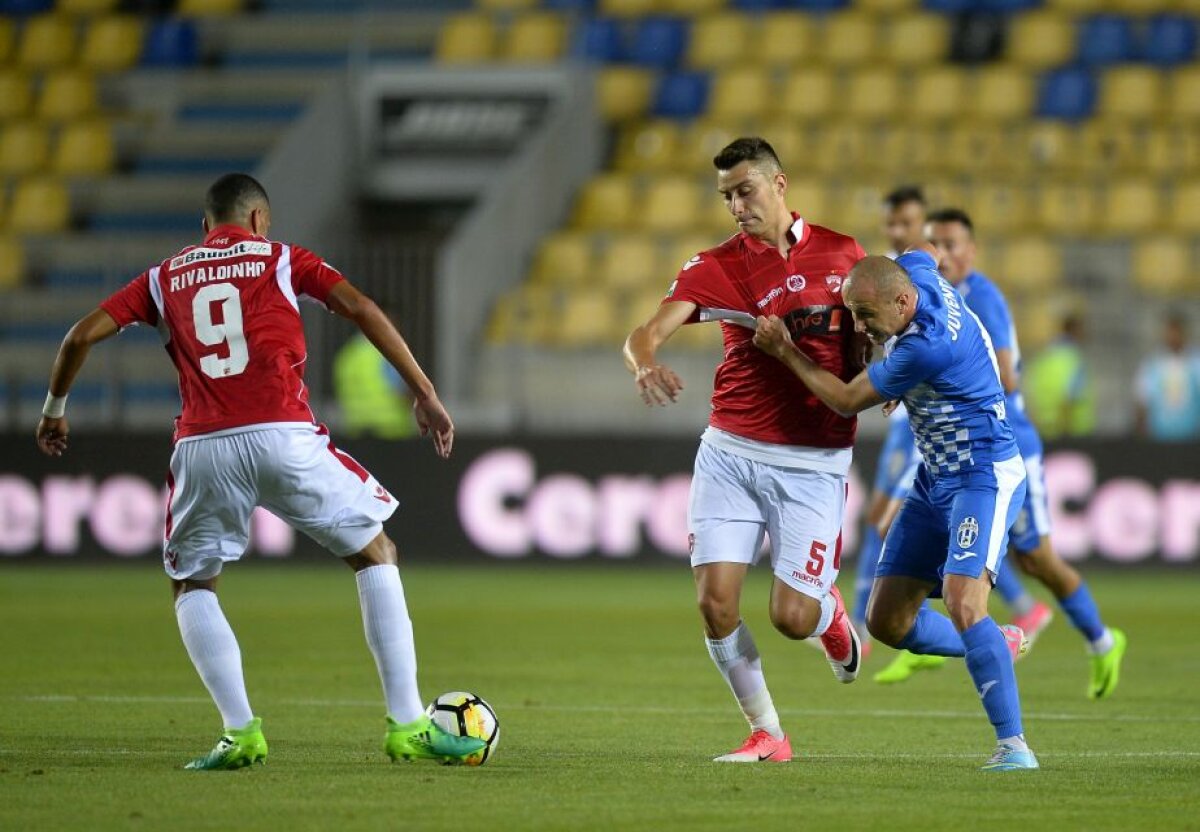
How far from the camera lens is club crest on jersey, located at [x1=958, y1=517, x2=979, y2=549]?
7.82m

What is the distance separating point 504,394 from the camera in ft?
67.2

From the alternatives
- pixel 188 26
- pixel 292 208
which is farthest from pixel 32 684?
pixel 188 26

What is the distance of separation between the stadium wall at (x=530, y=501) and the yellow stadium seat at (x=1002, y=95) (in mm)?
6119

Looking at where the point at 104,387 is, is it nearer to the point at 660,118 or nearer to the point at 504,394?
the point at 504,394

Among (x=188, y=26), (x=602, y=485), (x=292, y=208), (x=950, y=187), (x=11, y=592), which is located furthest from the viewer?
(x=188, y=26)

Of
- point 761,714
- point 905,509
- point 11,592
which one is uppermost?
point 905,509

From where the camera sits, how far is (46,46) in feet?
89.1

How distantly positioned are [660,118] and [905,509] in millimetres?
17058

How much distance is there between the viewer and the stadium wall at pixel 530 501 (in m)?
18.8

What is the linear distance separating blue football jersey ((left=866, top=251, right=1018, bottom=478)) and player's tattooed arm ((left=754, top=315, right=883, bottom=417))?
0.22ft

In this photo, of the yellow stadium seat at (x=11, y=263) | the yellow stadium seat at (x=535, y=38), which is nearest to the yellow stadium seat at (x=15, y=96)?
the yellow stadium seat at (x=11, y=263)

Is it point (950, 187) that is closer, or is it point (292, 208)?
point (950, 187)

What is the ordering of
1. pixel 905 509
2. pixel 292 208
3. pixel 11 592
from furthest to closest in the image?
pixel 292 208
pixel 11 592
pixel 905 509

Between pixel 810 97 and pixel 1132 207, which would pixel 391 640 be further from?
pixel 810 97
